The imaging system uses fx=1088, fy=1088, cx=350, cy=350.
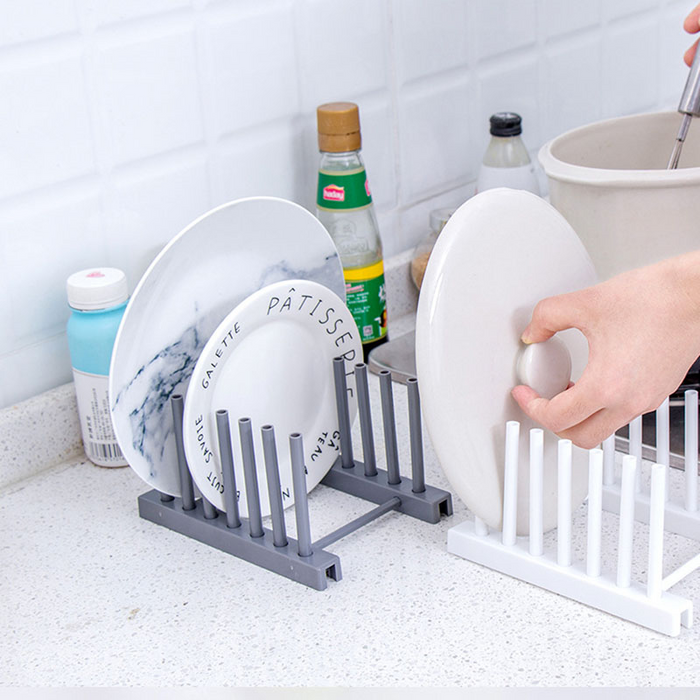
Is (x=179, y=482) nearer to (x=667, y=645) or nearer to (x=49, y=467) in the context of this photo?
(x=49, y=467)

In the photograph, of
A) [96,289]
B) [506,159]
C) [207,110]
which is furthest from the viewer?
[506,159]

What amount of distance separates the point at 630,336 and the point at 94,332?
46 centimetres

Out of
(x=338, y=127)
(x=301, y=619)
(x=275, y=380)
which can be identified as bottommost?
(x=301, y=619)

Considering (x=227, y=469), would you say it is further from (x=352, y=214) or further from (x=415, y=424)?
(x=352, y=214)

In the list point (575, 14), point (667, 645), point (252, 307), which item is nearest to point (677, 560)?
point (667, 645)

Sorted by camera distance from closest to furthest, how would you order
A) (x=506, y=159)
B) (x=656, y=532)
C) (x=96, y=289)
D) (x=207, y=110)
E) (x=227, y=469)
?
(x=656, y=532) < (x=227, y=469) < (x=96, y=289) < (x=207, y=110) < (x=506, y=159)

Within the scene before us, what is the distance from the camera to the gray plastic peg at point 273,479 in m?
0.80

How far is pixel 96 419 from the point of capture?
0.98m

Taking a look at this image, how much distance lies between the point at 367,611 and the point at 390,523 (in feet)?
0.42

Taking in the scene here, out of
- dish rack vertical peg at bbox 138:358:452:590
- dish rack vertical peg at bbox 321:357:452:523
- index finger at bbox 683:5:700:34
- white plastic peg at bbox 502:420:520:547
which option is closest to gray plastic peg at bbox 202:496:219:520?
dish rack vertical peg at bbox 138:358:452:590

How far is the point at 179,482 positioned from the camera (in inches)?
34.8

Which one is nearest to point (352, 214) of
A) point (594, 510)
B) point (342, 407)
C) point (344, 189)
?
point (344, 189)

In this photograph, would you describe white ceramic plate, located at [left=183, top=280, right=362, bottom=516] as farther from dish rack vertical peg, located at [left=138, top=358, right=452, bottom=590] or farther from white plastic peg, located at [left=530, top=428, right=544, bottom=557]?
white plastic peg, located at [left=530, top=428, right=544, bottom=557]

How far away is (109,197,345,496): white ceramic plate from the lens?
2.67 feet
